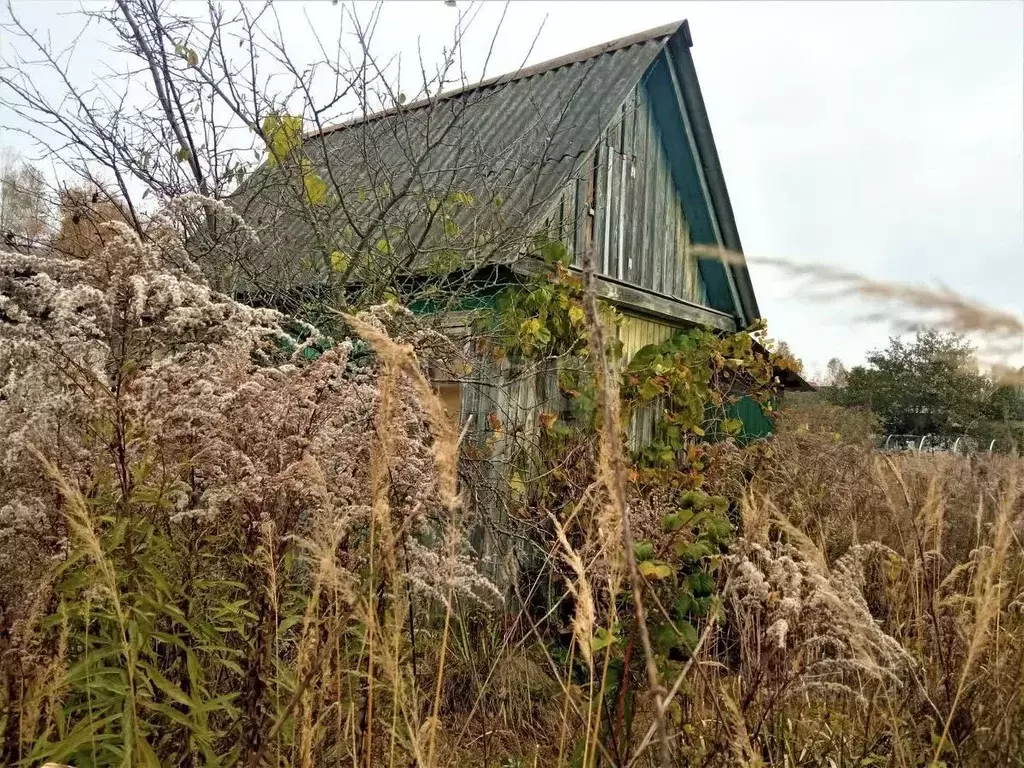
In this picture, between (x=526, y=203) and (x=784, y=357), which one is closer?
(x=526, y=203)

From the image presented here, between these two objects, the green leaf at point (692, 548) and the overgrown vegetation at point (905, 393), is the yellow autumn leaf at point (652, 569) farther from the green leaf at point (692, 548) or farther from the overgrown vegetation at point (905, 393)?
the overgrown vegetation at point (905, 393)

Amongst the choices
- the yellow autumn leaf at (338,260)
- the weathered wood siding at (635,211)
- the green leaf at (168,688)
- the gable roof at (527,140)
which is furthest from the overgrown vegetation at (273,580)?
the weathered wood siding at (635,211)

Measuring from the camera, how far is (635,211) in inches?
340

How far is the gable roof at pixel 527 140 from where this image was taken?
5.80 metres

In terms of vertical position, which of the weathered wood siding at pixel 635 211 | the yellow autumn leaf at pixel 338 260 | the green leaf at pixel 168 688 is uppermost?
the weathered wood siding at pixel 635 211

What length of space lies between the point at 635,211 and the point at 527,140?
163 centimetres

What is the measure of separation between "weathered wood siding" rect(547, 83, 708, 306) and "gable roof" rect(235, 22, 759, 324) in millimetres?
322

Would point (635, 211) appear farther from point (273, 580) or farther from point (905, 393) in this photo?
point (905, 393)

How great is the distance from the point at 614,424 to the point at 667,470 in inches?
209

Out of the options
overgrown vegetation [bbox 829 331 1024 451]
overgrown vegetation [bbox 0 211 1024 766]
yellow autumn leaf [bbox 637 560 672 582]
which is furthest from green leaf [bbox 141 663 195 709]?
overgrown vegetation [bbox 829 331 1024 451]

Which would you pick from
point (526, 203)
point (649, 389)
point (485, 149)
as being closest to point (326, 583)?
point (526, 203)

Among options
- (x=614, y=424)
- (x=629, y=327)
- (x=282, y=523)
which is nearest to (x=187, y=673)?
(x=282, y=523)

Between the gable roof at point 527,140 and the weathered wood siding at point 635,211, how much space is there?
32 cm

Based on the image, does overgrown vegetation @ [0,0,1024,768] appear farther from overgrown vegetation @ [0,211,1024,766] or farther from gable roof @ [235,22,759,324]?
gable roof @ [235,22,759,324]
